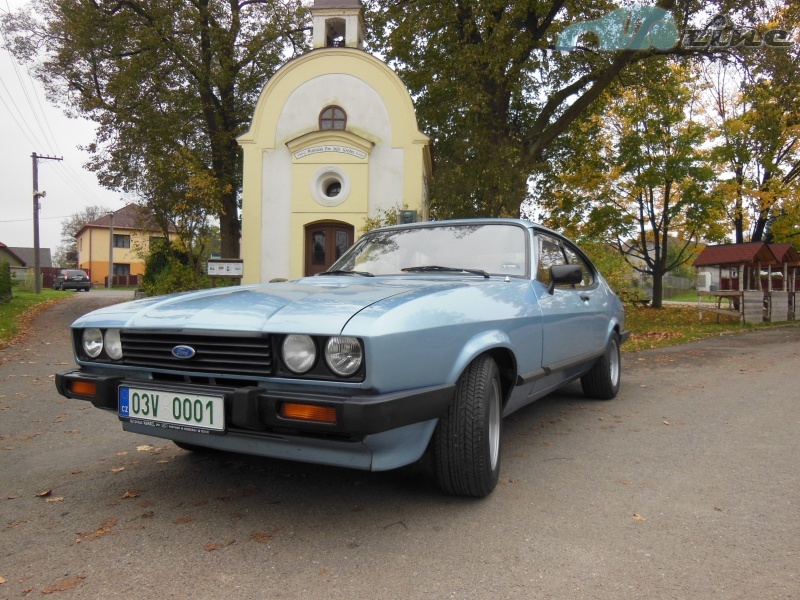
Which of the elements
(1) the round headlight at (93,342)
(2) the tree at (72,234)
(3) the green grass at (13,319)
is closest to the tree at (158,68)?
(3) the green grass at (13,319)

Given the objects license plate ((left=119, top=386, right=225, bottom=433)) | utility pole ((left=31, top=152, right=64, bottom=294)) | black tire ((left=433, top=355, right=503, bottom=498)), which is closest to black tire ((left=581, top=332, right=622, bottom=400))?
black tire ((left=433, top=355, right=503, bottom=498))

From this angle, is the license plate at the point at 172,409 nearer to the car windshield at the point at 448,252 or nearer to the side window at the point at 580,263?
the car windshield at the point at 448,252

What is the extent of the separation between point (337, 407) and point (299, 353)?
31cm

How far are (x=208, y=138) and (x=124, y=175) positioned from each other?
3.33 meters

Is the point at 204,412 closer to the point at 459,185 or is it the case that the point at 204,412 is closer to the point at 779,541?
the point at 779,541

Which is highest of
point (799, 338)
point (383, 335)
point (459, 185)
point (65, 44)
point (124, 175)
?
point (65, 44)

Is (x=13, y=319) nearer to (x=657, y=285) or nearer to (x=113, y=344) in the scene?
(x=113, y=344)

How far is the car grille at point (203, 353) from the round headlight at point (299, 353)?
0.09 m

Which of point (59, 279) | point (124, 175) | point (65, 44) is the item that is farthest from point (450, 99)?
point (59, 279)

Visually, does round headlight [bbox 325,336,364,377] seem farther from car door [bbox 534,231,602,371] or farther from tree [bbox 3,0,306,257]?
tree [bbox 3,0,306,257]

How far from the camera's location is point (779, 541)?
8.42 feet

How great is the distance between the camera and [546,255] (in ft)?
14.2

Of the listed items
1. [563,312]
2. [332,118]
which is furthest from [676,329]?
[563,312]

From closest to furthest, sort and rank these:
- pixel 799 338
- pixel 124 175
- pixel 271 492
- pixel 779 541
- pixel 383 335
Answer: pixel 383 335 → pixel 779 541 → pixel 271 492 → pixel 799 338 → pixel 124 175
